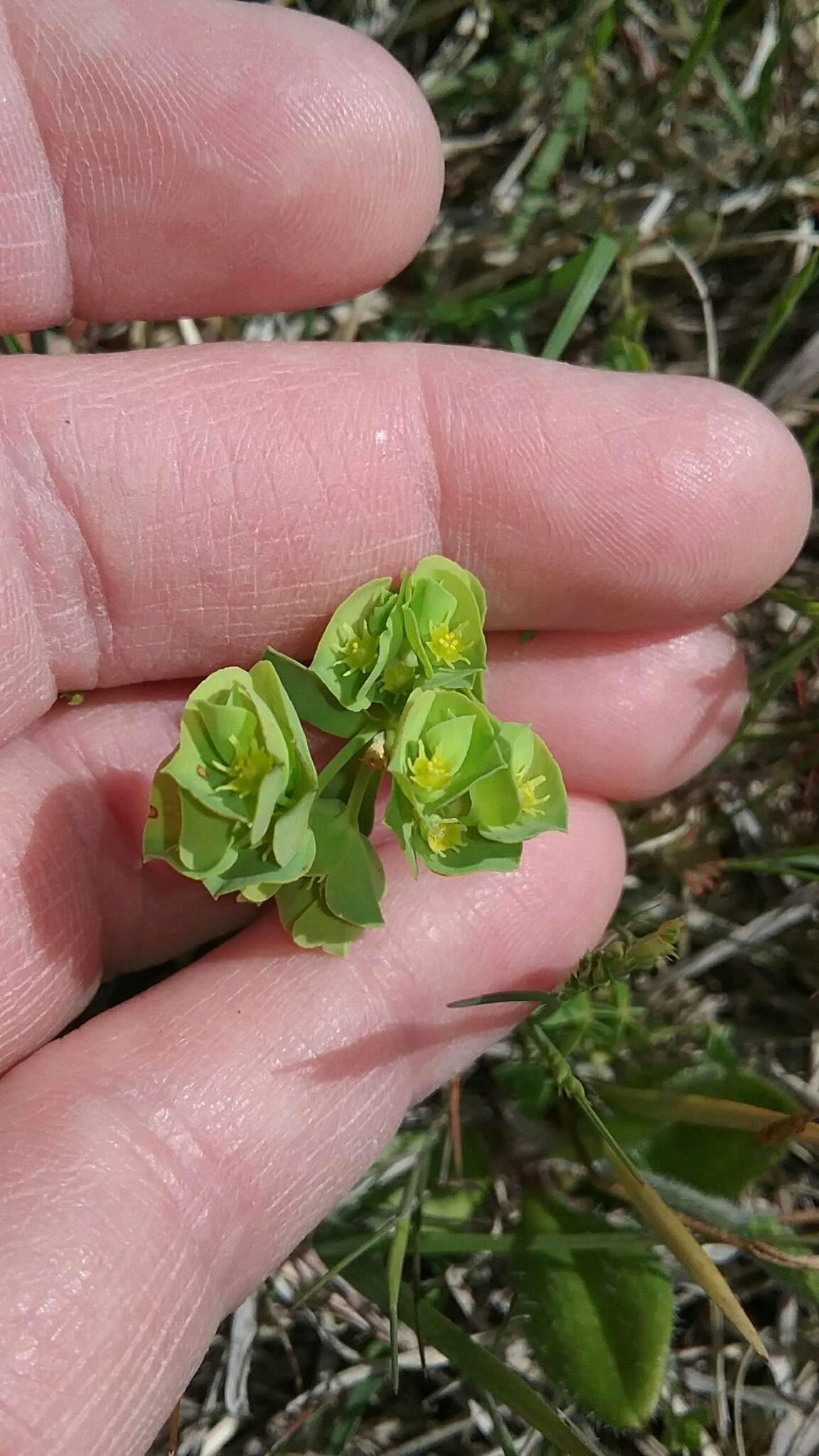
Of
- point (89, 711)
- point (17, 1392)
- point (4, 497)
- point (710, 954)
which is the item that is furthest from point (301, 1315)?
A: point (4, 497)

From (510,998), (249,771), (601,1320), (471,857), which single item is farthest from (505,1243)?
(249,771)

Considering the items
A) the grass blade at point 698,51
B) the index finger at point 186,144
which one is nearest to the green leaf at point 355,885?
the index finger at point 186,144

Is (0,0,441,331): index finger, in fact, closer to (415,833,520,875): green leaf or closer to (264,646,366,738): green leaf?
(264,646,366,738): green leaf

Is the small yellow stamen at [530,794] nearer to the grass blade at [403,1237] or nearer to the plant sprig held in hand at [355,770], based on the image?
the plant sprig held in hand at [355,770]

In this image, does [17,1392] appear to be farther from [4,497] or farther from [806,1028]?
[806,1028]

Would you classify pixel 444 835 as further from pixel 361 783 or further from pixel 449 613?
pixel 449 613
